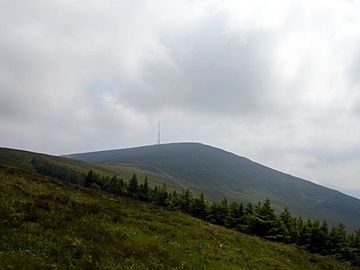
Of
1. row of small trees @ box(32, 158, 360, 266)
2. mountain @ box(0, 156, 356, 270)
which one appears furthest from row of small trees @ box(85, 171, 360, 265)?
mountain @ box(0, 156, 356, 270)

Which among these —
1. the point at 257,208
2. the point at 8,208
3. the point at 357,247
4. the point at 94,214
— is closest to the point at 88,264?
the point at 8,208

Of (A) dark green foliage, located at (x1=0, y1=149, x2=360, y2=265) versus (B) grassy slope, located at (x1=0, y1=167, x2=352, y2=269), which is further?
(A) dark green foliage, located at (x1=0, y1=149, x2=360, y2=265)

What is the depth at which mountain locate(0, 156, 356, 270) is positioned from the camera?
1705 cm

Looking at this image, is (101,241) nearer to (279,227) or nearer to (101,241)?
(101,241)

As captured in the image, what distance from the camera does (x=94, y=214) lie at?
94.2 ft

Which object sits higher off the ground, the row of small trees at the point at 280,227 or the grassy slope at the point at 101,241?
the grassy slope at the point at 101,241

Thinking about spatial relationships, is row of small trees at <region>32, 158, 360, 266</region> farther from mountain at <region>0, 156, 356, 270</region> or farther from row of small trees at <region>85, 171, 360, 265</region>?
mountain at <region>0, 156, 356, 270</region>

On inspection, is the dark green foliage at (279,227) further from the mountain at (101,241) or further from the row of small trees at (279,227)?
the mountain at (101,241)

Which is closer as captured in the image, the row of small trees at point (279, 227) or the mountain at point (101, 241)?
the mountain at point (101, 241)

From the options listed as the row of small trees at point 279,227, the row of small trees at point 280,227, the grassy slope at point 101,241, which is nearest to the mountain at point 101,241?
the grassy slope at point 101,241

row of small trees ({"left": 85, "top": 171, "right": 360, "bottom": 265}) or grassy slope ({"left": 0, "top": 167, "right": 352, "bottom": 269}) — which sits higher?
grassy slope ({"left": 0, "top": 167, "right": 352, "bottom": 269})

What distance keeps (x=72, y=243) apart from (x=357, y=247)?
6714 cm

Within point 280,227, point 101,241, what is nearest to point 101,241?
point 101,241

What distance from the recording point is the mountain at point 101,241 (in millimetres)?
17047
